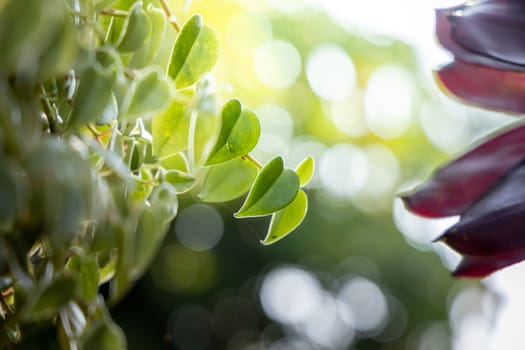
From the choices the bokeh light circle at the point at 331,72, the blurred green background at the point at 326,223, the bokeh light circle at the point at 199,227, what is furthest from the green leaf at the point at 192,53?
the bokeh light circle at the point at 331,72

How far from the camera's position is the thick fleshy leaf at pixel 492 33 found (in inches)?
9.4

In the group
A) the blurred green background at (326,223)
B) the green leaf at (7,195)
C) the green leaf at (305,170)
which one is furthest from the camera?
the blurred green background at (326,223)

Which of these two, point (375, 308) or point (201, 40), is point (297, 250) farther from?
point (201, 40)

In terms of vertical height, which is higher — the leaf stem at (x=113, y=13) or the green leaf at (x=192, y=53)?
the leaf stem at (x=113, y=13)

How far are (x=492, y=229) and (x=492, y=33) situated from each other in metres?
0.07

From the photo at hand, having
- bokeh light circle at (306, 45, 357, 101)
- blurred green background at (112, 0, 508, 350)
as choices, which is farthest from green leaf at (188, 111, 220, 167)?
bokeh light circle at (306, 45, 357, 101)

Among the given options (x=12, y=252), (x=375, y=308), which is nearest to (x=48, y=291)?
(x=12, y=252)

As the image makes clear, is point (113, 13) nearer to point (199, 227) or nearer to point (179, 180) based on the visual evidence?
point (179, 180)

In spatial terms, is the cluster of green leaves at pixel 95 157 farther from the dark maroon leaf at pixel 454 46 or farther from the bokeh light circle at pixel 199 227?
the bokeh light circle at pixel 199 227

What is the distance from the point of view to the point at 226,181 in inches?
8.7

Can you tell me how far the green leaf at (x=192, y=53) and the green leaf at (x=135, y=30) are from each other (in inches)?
0.5

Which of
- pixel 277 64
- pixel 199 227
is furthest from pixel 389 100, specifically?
pixel 199 227

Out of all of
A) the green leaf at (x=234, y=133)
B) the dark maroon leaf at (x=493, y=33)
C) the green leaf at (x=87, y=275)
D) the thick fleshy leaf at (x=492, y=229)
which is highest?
the dark maroon leaf at (x=493, y=33)

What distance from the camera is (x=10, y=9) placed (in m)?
0.13
